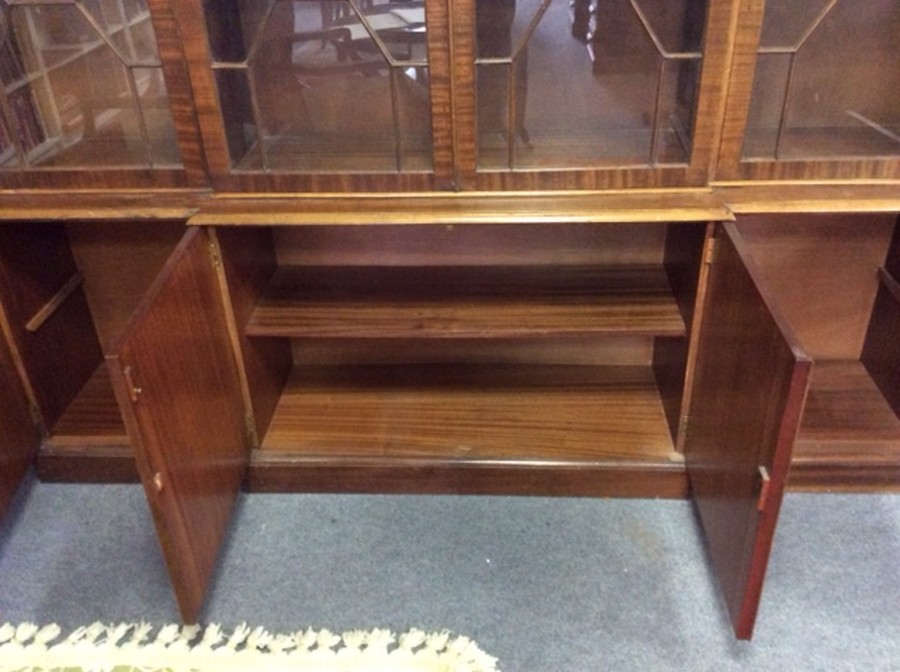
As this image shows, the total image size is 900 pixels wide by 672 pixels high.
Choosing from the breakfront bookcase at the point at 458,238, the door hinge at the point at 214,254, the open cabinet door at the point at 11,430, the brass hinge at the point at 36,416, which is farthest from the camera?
the brass hinge at the point at 36,416

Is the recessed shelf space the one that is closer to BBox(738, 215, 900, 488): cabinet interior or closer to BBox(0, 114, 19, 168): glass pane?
BBox(738, 215, 900, 488): cabinet interior

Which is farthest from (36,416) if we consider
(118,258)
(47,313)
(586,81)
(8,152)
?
(586,81)

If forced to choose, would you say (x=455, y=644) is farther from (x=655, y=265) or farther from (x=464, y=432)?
(x=655, y=265)

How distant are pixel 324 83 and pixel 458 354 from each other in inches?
26.8

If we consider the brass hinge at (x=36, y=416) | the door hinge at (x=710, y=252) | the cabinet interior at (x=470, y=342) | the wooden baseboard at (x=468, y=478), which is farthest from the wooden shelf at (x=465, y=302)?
the brass hinge at (x=36, y=416)

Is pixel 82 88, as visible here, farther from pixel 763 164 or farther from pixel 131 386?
pixel 763 164

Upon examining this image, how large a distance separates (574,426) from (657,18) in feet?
2.50

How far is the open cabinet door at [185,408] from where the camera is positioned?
3.46 feet

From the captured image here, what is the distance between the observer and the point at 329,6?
4.01 feet

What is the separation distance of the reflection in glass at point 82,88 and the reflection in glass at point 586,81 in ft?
1.76

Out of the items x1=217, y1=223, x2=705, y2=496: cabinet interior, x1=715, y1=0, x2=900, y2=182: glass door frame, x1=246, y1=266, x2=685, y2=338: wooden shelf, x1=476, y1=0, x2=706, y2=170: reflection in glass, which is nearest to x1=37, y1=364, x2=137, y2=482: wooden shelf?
x1=217, y1=223, x2=705, y2=496: cabinet interior

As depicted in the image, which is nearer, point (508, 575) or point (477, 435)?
point (508, 575)

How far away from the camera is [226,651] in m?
1.27

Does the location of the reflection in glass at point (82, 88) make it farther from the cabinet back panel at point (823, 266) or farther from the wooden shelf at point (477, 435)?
the cabinet back panel at point (823, 266)
